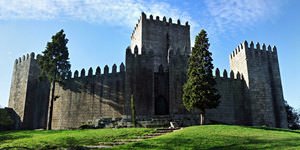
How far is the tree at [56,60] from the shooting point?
1130 inches

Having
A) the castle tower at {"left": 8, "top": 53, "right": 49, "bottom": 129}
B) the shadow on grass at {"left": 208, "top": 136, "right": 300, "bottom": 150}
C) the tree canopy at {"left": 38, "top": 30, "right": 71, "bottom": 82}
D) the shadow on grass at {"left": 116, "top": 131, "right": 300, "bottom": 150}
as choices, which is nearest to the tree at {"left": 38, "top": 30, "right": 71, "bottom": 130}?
the tree canopy at {"left": 38, "top": 30, "right": 71, "bottom": 82}

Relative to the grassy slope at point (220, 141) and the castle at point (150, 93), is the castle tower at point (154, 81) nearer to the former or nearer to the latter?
the castle at point (150, 93)

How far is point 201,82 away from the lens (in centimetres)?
2316

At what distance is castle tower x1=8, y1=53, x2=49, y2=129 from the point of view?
32938 millimetres

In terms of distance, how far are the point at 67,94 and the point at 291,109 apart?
85.4 ft

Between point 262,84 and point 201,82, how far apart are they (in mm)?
10598

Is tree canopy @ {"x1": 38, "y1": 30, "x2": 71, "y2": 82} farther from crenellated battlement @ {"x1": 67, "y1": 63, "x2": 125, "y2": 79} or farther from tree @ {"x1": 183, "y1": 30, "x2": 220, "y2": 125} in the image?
tree @ {"x1": 183, "y1": 30, "x2": 220, "y2": 125}

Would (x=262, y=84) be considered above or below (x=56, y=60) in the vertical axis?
below

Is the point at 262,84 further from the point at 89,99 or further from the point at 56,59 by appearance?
the point at 56,59

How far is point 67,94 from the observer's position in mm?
30938

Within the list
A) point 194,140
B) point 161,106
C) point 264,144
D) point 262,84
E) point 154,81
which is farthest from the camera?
point 262,84

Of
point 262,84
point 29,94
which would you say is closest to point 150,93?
point 262,84

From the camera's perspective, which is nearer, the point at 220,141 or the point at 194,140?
the point at 220,141

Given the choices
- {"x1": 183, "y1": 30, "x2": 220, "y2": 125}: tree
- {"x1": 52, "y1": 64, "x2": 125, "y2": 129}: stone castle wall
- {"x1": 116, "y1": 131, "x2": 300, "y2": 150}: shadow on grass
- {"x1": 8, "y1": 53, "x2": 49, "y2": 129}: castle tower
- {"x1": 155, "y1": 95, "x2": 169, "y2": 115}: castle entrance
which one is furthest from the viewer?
{"x1": 8, "y1": 53, "x2": 49, "y2": 129}: castle tower
